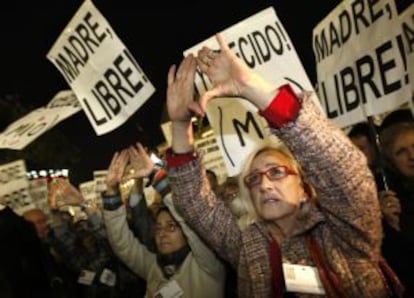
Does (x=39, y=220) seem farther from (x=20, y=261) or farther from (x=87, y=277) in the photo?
(x=20, y=261)

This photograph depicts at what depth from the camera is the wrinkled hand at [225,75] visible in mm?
2270

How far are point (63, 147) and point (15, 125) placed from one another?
68.8 feet

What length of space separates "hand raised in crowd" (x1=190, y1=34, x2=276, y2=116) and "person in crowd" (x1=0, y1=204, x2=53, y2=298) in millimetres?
2415

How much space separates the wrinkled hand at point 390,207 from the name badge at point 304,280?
0.84 m

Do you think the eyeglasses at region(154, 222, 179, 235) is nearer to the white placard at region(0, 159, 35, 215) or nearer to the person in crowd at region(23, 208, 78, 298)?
the person in crowd at region(23, 208, 78, 298)

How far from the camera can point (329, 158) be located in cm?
207

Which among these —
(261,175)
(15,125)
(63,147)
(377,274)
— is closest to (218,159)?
(15,125)

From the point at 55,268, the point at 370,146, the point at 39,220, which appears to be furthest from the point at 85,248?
the point at 370,146

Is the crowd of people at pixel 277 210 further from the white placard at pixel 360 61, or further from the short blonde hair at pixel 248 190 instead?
the white placard at pixel 360 61

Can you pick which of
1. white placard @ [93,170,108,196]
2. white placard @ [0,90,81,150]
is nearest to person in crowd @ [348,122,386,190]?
white placard @ [0,90,81,150]

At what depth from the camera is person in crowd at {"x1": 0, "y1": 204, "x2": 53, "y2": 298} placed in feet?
13.5

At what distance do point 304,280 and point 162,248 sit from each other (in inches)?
62.3

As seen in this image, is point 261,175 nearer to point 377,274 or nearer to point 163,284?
point 377,274

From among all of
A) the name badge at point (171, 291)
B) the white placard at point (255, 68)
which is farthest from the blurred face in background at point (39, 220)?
the white placard at point (255, 68)
